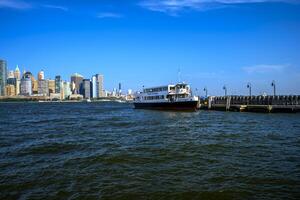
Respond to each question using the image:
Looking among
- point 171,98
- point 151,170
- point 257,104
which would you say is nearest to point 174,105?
point 171,98

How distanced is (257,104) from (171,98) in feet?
72.9

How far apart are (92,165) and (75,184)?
3.66m

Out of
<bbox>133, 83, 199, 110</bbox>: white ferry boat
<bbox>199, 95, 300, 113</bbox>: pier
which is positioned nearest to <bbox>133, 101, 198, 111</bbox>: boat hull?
<bbox>133, 83, 199, 110</bbox>: white ferry boat

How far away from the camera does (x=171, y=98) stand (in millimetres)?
81438

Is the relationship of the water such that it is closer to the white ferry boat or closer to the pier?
the pier

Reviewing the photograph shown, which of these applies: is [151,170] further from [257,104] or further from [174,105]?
A: [257,104]

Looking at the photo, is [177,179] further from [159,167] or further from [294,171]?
[294,171]

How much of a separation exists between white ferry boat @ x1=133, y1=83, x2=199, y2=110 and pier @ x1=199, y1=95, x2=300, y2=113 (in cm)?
1060

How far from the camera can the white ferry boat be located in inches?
2869

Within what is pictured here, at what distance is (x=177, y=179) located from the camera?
14.2 metres

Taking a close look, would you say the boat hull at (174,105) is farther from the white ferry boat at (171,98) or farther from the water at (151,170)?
the water at (151,170)

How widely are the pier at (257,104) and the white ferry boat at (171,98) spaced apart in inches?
417

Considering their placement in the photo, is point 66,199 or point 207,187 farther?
point 207,187

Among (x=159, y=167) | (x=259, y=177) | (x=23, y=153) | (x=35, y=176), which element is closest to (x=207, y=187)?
(x=259, y=177)
